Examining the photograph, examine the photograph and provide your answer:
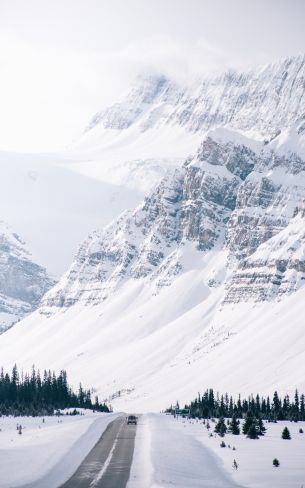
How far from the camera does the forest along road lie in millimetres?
51722

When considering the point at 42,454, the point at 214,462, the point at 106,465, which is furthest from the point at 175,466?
the point at 42,454

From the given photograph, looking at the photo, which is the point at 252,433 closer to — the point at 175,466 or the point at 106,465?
the point at 175,466

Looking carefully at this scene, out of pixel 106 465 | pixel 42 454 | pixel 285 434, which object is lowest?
pixel 106 465

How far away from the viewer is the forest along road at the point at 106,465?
170ft

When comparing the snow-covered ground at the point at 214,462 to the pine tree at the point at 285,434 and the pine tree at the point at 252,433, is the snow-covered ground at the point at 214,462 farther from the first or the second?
the pine tree at the point at 252,433

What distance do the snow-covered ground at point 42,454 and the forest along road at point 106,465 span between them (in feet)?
2.06

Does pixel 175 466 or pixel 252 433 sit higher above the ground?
pixel 252 433

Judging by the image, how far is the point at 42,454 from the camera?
68438 millimetres

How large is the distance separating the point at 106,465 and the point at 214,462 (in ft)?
29.0

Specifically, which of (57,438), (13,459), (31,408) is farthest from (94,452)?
(31,408)

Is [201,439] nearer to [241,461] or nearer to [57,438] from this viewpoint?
[57,438]

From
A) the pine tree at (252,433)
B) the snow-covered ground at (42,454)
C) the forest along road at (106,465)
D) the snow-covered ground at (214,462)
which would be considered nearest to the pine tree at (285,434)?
the snow-covered ground at (214,462)

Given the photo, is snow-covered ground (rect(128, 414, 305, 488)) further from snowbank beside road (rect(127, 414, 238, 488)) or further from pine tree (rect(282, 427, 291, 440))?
pine tree (rect(282, 427, 291, 440))

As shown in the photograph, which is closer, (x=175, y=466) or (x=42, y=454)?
(x=175, y=466)
